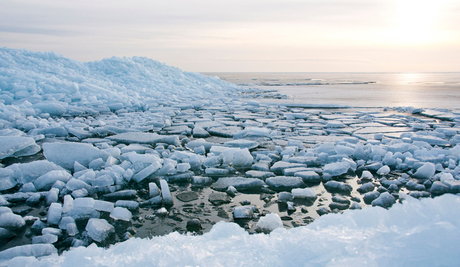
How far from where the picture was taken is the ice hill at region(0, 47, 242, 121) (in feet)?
20.0

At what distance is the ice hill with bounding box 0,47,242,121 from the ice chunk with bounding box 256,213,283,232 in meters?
4.83

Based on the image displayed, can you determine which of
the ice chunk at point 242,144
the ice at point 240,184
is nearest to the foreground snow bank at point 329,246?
the ice at point 240,184

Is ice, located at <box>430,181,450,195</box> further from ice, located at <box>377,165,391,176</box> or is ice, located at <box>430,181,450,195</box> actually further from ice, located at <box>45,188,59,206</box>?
ice, located at <box>45,188,59,206</box>

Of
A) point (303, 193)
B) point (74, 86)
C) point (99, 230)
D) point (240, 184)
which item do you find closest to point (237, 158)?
point (240, 184)

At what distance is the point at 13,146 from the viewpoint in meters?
2.97

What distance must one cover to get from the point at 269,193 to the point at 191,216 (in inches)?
26.9

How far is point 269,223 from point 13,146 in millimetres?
2791

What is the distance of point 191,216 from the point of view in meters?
1.86

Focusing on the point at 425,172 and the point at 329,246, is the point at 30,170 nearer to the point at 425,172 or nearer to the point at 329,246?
the point at 329,246

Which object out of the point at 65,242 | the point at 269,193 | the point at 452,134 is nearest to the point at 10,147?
the point at 65,242

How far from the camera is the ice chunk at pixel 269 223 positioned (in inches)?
66.6

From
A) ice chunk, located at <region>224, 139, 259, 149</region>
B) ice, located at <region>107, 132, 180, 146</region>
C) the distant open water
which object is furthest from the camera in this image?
the distant open water

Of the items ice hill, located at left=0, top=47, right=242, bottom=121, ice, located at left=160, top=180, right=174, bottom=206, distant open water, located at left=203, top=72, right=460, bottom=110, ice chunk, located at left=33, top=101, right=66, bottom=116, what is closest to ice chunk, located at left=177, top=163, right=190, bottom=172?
ice, located at left=160, top=180, right=174, bottom=206

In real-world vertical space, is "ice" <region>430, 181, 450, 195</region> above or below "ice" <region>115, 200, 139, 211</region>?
above
